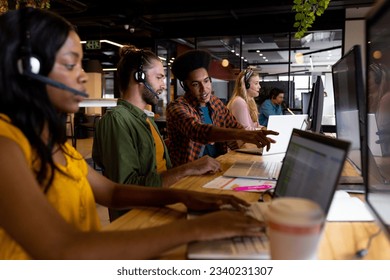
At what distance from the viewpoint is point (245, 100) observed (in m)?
4.30

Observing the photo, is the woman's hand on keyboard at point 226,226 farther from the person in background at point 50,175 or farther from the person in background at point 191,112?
the person in background at point 191,112

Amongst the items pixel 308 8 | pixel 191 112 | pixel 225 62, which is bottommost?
pixel 191 112

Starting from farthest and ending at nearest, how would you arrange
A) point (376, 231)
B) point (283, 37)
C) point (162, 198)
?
point (283, 37) < point (162, 198) < point (376, 231)

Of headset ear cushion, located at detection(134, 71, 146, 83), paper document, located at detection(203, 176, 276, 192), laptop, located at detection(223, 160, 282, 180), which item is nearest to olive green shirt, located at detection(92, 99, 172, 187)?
headset ear cushion, located at detection(134, 71, 146, 83)

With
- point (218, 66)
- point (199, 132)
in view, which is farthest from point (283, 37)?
Answer: point (199, 132)

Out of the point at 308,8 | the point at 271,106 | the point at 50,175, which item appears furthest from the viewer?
the point at 271,106

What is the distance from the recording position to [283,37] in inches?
370

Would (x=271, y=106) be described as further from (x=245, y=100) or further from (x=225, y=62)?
(x=225, y=62)

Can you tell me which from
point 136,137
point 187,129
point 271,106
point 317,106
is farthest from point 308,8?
point 271,106

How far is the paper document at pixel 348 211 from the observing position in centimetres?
112

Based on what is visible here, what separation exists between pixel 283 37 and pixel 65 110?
9105 millimetres

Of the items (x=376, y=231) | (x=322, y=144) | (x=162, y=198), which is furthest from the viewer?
(x=162, y=198)

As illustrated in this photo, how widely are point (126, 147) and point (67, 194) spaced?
72 centimetres
